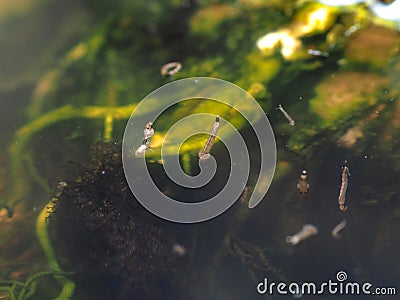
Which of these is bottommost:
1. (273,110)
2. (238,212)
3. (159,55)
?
(238,212)

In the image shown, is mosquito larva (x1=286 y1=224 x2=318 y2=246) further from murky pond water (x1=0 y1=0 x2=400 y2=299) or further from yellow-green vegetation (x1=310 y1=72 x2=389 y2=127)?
yellow-green vegetation (x1=310 y1=72 x2=389 y2=127)

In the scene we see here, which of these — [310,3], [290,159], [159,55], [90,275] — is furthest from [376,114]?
[90,275]

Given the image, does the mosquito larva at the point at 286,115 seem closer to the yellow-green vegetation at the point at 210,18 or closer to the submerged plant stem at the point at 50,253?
the yellow-green vegetation at the point at 210,18

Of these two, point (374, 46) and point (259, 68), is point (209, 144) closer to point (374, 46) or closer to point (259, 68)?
point (259, 68)

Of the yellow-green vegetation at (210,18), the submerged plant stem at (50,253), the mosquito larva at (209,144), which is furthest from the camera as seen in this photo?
the yellow-green vegetation at (210,18)

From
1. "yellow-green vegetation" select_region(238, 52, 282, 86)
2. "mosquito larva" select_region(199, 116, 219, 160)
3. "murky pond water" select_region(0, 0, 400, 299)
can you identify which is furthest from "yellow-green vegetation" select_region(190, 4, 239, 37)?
"mosquito larva" select_region(199, 116, 219, 160)

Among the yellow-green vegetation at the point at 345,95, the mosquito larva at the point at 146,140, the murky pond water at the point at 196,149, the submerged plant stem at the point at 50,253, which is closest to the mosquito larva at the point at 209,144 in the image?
the murky pond water at the point at 196,149

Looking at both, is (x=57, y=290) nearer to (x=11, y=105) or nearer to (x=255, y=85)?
(x=11, y=105)
